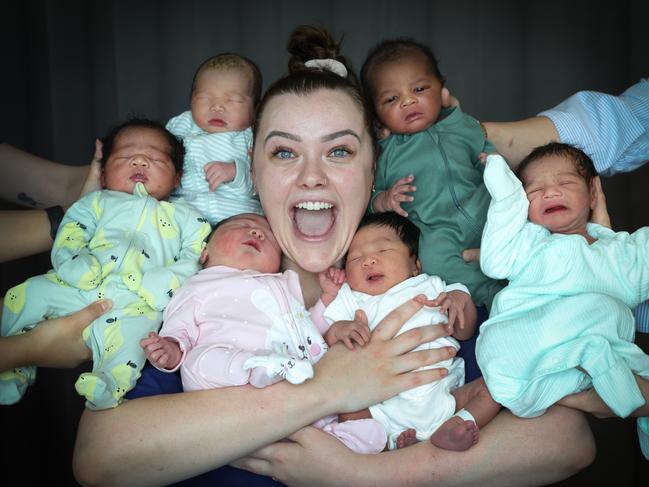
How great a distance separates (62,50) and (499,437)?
2756 millimetres

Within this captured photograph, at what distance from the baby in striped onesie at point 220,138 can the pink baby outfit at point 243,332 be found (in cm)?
40

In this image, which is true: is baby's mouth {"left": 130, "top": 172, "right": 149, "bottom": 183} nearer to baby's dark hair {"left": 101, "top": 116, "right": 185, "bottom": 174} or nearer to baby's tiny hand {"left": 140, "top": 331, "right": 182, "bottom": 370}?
baby's dark hair {"left": 101, "top": 116, "right": 185, "bottom": 174}

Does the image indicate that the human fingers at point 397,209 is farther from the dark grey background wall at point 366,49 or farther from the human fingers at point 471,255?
the dark grey background wall at point 366,49

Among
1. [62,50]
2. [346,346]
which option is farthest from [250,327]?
[62,50]

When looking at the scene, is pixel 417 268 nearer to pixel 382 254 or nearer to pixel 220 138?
pixel 382 254

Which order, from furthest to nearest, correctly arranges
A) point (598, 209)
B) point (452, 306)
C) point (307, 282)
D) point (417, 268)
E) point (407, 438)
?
point (307, 282) → point (417, 268) → point (598, 209) → point (452, 306) → point (407, 438)

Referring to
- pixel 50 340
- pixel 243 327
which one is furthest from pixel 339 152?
pixel 50 340

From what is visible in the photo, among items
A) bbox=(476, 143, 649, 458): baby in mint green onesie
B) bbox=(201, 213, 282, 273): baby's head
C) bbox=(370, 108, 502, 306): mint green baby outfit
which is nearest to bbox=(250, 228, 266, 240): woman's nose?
bbox=(201, 213, 282, 273): baby's head

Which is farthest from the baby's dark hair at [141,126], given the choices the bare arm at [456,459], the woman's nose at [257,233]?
the bare arm at [456,459]

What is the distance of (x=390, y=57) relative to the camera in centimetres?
222

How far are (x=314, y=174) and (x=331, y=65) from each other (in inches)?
20.4

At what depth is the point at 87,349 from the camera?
1.82m

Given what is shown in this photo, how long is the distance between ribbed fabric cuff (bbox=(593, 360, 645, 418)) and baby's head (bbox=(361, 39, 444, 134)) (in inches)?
38.0

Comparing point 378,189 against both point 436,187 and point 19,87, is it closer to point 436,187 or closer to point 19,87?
point 436,187
